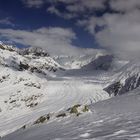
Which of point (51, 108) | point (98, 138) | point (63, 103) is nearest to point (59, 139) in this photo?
point (98, 138)

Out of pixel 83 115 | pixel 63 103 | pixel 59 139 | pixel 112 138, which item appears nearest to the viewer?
pixel 112 138

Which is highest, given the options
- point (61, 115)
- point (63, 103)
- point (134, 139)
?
Result: point (63, 103)

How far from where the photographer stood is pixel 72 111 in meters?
28.7

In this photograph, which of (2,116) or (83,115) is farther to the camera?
(2,116)

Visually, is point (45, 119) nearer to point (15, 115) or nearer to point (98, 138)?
point (98, 138)

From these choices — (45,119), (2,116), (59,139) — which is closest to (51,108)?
(2,116)

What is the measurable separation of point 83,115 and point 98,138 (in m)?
15.6

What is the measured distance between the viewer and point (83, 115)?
27.7 meters

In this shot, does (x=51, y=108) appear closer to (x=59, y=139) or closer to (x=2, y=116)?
(x=2, y=116)

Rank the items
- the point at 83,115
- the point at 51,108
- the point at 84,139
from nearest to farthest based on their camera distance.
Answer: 1. the point at 84,139
2. the point at 83,115
3. the point at 51,108

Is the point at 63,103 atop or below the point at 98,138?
atop

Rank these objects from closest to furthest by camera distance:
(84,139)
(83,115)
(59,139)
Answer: (84,139) → (59,139) → (83,115)

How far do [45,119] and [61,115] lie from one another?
5.04 ft

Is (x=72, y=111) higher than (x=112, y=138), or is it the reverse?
(x=72, y=111)
